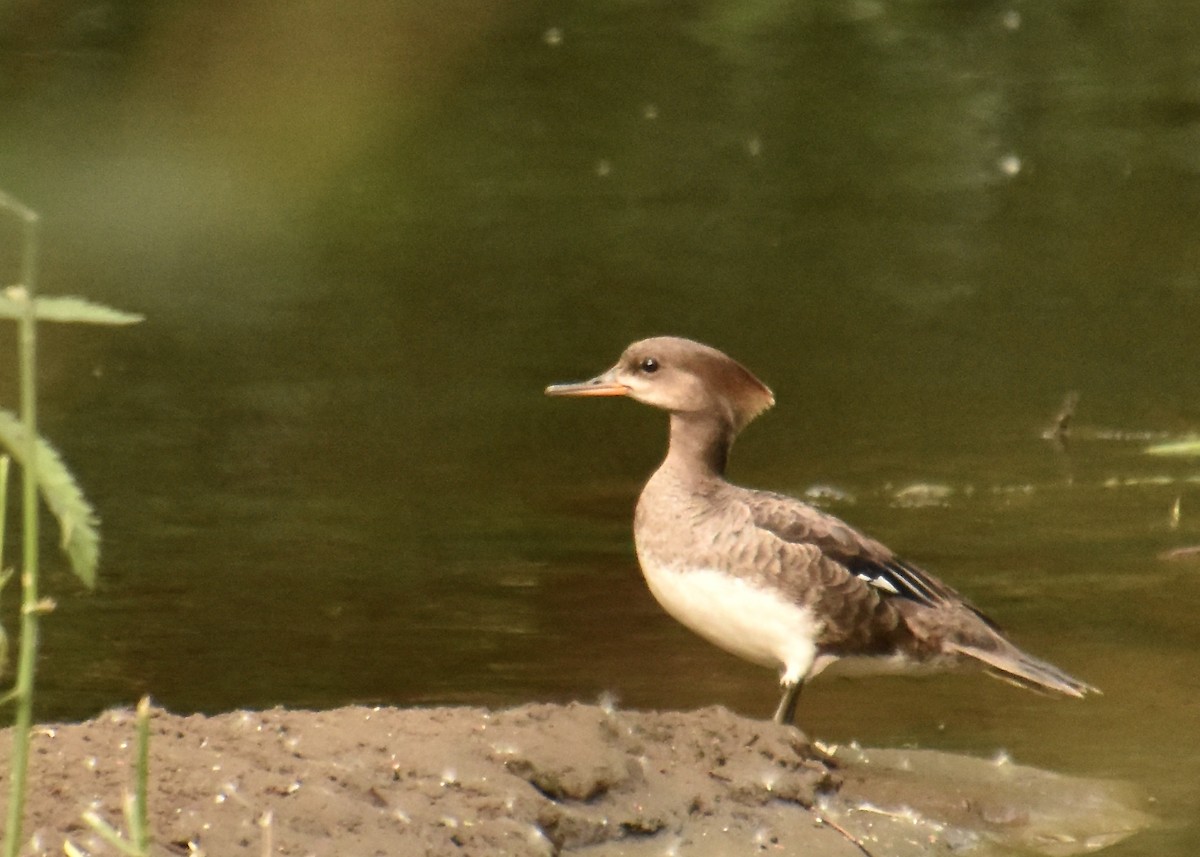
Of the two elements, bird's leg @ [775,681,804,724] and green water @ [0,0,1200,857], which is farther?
green water @ [0,0,1200,857]

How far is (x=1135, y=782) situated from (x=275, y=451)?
4220 mm

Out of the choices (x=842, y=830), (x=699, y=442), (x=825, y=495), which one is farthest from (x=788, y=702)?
(x=825, y=495)

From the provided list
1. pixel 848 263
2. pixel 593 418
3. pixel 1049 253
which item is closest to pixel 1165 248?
pixel 1049 253

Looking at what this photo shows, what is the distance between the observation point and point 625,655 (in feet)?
21.1

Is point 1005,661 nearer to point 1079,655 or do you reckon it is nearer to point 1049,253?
point 1079,655

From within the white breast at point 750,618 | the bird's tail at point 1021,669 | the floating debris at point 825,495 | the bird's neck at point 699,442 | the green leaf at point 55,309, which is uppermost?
the green leaf at point 55,309

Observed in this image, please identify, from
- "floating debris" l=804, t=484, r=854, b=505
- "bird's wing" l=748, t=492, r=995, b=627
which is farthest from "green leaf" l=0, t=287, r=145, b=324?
"floating debris" l=804, t=484, r=854, b=505

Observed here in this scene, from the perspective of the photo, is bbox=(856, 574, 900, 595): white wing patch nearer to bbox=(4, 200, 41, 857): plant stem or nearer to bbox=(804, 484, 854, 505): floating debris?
bbox=(804, 484, 854, 505): floating debris

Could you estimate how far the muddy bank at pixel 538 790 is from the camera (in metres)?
4.10

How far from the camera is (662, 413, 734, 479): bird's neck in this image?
238 inches

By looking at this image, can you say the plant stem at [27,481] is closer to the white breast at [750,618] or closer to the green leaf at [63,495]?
the green leaf at [63,495]

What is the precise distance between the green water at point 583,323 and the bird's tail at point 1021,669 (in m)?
0.16

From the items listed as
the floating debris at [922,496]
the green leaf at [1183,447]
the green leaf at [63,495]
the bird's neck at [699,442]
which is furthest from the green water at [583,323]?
the green leaf at [63,495]

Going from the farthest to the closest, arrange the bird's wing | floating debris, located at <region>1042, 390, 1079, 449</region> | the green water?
1. floating debris, located at <region>1042, 390, 1079, 449</region>
2. the green water
3. the bird's wing
